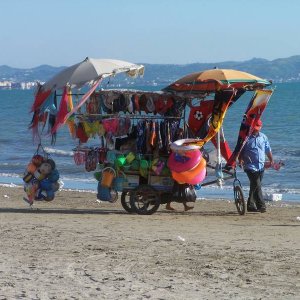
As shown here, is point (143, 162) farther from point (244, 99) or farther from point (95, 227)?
point (244, 99)

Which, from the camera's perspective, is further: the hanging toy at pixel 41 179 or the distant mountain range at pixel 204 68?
the distant mountain range at pixel 204 68

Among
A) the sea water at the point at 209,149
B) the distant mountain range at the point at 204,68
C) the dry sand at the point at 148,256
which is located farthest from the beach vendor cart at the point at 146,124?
the distant mountain range at the point at 204,68

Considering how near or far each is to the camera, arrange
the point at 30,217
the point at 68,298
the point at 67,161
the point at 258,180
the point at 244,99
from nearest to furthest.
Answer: the point at 68,298 → the point at 30,217 → the point at 258,180 → the point at 67,161 → the point at 244,99

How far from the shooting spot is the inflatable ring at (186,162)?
12164 mm

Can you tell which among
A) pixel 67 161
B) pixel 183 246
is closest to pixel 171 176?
pixel 183 246

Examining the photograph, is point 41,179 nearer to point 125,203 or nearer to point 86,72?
point 125,203

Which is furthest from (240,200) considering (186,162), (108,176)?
(108,176)

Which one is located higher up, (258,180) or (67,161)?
(258,180)

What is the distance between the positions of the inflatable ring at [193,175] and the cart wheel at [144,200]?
57 centimetres

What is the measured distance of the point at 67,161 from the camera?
90.8 feet

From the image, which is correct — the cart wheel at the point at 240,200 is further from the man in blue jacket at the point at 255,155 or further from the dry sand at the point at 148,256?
the man in blue jacket at the point at 255,155

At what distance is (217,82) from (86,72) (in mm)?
2012

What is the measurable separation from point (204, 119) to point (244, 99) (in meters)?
74.8

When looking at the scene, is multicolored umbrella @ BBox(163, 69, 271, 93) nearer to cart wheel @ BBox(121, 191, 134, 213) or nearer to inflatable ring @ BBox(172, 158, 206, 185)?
inflatable ring @ BBox(172, 158, 206, 185)
